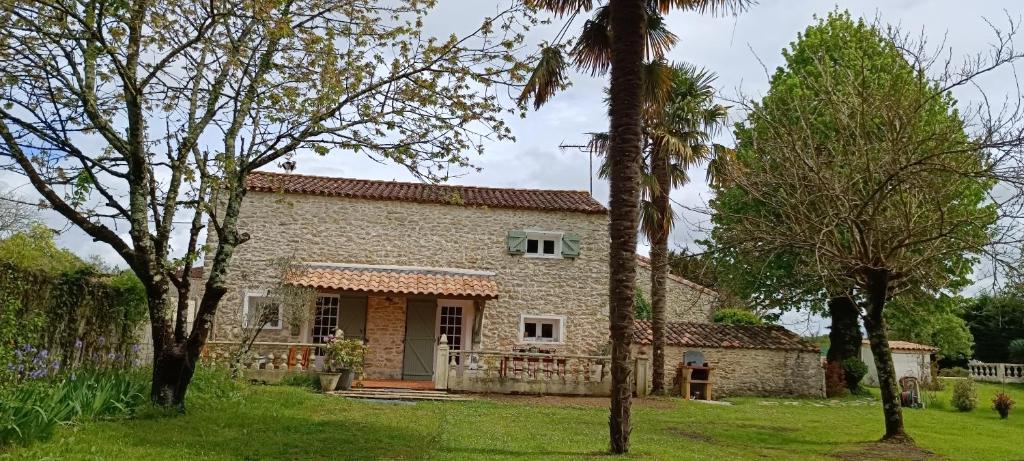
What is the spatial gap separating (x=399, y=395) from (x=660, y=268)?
7.42 m

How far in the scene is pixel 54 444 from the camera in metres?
7.47

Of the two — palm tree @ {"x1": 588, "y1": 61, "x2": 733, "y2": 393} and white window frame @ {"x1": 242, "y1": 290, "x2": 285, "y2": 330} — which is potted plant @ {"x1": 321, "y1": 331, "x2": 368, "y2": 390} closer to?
white window frame @ {"x1": 242, "y1": 290, "x2": 285, "y2": 330}

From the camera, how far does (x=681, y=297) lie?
2750 centimetres

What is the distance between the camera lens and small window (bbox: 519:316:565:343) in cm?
1994

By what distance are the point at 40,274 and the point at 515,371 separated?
35.0 ft

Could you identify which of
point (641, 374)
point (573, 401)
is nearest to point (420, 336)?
point (573, 401)

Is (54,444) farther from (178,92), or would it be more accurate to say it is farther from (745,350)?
(745,350)

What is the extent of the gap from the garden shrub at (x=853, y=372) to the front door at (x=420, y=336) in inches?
502

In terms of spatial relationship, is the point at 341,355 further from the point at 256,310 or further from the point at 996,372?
the point at 996,372

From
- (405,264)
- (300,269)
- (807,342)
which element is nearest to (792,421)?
(807,342)

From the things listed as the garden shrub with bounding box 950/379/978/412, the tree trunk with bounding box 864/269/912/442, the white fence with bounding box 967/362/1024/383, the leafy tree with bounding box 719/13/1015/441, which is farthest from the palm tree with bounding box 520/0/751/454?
the white fence with bounding box 967/362/1024/383

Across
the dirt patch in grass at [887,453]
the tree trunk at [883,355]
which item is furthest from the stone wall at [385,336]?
the dirt patch in grass at [887,453]

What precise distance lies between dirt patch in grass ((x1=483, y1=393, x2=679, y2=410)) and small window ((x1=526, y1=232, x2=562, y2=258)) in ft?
15.1

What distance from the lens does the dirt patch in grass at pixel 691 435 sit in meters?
11.2
